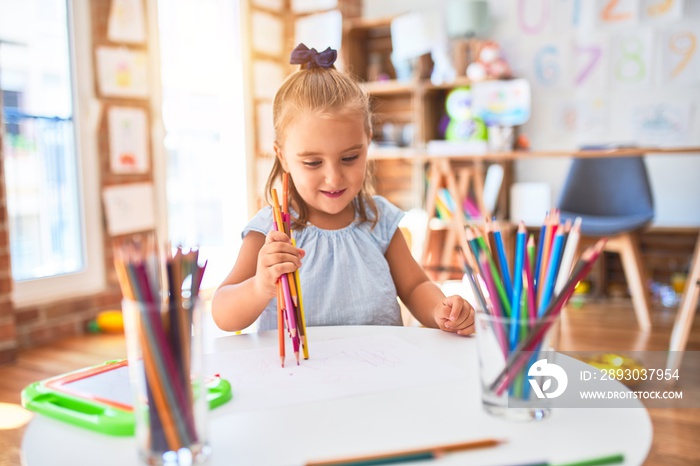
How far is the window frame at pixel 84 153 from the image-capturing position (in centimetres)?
272

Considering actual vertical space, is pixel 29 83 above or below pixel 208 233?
above

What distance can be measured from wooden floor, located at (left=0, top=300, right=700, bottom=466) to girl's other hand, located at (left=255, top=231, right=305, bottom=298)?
113 cm

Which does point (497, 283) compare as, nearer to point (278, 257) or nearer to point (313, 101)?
point (278, 257)

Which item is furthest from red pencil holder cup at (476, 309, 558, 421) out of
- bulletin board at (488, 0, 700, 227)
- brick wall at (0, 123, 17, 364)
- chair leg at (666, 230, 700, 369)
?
bulletin board at (488, 0, 700, 227)

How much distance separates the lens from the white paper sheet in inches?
23.5

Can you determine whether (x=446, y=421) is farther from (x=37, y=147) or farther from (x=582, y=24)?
(x=582, y=24)

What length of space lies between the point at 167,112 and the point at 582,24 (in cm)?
247

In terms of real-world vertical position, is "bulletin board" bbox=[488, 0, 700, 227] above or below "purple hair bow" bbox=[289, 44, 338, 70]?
above

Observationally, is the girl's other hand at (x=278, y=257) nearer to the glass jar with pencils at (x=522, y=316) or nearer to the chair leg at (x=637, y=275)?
the glass jar with pencils at (x=522, y=316)

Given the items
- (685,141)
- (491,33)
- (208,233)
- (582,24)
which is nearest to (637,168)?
(685,141)

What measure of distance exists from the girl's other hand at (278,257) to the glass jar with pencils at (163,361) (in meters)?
0.23

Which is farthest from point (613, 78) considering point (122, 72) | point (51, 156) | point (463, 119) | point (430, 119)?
point (51, 156)

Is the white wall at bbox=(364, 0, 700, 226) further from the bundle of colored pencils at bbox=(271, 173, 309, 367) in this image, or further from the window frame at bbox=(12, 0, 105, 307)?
the bundle of colored pencils at bbox=(271, 173, 309, 367)

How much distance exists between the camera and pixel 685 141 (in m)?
3.52
